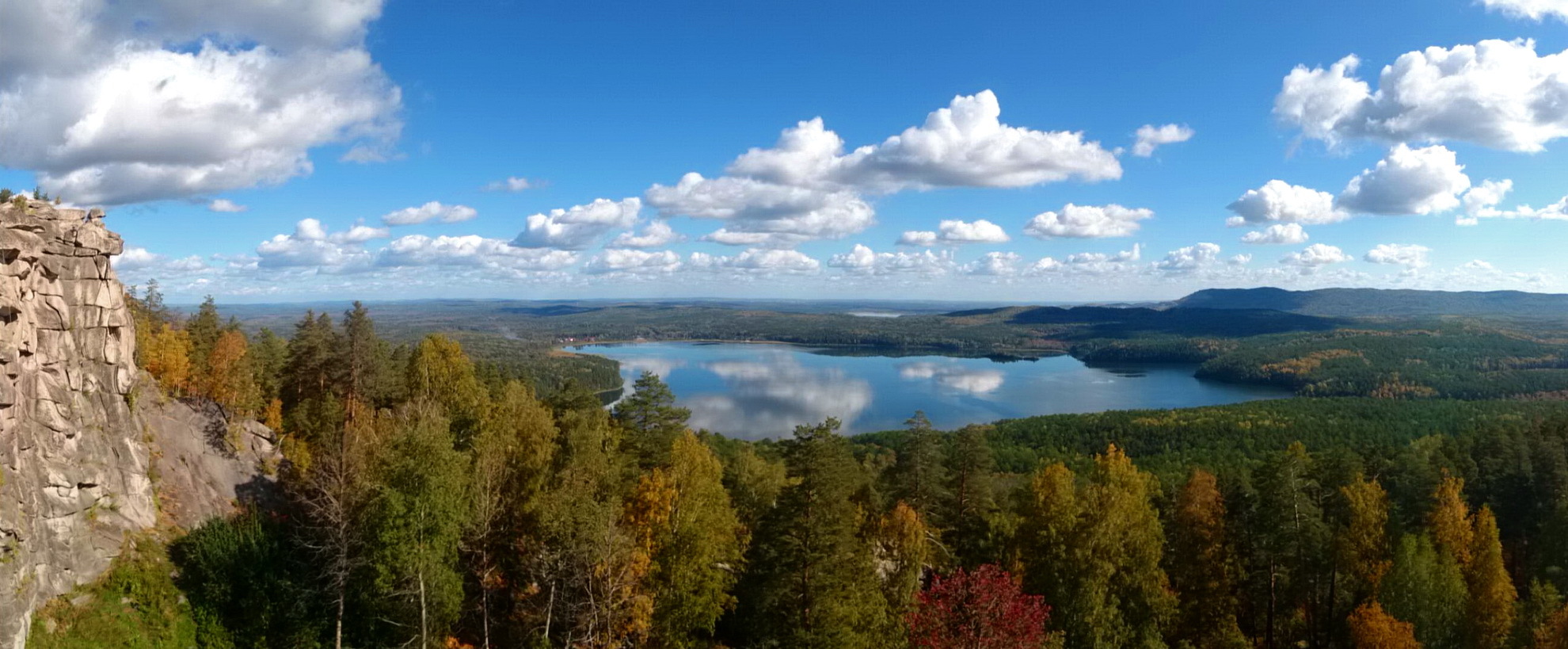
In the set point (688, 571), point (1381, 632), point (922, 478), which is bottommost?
point (1381, 632)

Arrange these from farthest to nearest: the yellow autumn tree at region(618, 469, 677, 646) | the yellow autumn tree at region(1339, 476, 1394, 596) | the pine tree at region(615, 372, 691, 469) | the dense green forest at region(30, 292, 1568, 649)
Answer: the pine tree at region(615, 372, 691, 469) < the yellow autumn tree at region(1339, 476, 1394, 596) < the yellow autumn tree at region(618, 469, 677, 646) < the dense green forest at region(30, 292, 1568, 649)

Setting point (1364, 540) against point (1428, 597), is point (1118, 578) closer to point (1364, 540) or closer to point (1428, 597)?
point (1428, 597)

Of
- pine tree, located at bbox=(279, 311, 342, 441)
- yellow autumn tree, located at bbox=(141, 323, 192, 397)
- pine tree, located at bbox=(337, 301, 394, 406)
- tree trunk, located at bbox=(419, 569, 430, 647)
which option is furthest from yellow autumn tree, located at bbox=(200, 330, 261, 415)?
tree trunk, located at bbox=(419, 569, 430, 647)

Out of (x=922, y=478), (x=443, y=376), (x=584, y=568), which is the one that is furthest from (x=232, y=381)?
(x=922, y=478)

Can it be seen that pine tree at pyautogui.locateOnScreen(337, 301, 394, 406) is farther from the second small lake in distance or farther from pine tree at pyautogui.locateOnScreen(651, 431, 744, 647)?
the second small lake in distance

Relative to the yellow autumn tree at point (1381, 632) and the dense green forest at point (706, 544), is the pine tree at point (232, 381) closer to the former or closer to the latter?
the dense green forest at point (706, 544)

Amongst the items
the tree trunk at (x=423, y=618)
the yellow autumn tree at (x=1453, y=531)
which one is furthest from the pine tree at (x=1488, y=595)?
the tree trunk at (x=423, y=618)

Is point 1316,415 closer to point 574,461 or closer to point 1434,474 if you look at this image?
point 1434,474
